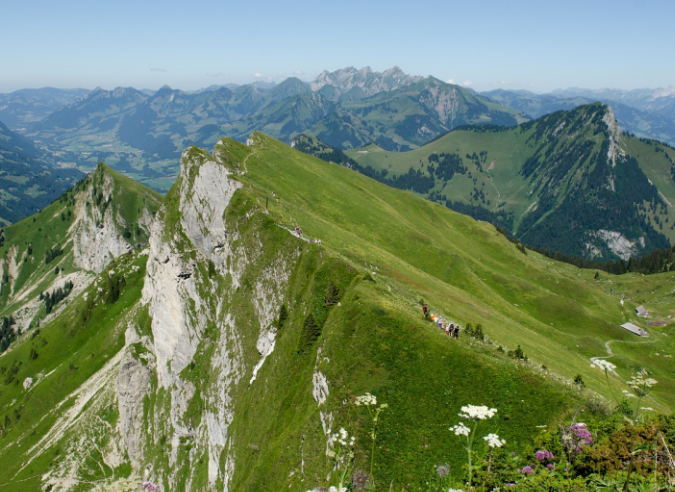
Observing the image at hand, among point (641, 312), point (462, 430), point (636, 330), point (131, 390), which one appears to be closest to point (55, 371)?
point (131, 390)

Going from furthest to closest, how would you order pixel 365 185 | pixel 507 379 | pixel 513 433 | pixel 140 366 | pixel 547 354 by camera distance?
pixel 365 185, pixel 140 366, pixel 547 354, pixel 507 379, pixel 513 433

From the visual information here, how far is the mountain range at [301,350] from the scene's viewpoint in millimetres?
30172

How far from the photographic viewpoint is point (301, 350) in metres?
48.0

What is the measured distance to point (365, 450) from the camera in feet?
92.2

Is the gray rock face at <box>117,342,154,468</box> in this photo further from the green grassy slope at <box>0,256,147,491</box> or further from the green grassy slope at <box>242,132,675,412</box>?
the green grassy slope at <box>242,132,675,412</box>

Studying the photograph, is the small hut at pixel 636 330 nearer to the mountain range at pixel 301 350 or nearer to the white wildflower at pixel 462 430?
the mountain range at pixel 301 350

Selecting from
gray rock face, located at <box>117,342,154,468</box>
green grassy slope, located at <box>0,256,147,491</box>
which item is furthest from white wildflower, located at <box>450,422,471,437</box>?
green grassy slope, located at <box>0,256,147,491</box>

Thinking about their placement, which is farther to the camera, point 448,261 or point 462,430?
point 448,261

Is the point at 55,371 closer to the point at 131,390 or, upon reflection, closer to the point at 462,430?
the point at 131,390

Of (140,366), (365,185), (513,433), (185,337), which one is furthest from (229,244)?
(365,185)

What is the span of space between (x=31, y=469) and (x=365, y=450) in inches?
5926

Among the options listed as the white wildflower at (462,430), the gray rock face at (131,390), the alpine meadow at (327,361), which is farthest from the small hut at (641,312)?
the gray rock face at (131,390)

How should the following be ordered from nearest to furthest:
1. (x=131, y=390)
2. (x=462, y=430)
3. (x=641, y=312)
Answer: (x=462, y=430)
(x=131, y=390)
(x=641, y=312)

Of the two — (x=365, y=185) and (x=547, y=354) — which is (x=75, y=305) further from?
(x=547, y=354)
